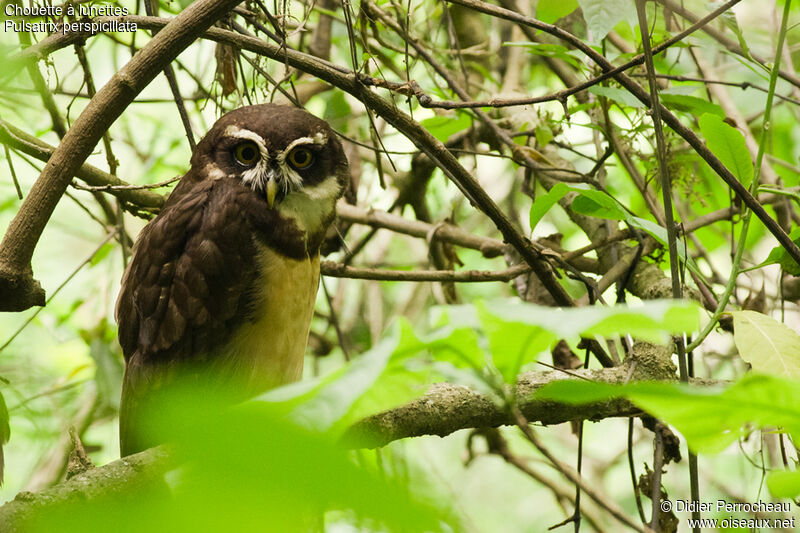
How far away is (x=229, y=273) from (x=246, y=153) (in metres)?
0.48

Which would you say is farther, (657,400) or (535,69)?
(535,69)

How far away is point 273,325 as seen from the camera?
2.82m

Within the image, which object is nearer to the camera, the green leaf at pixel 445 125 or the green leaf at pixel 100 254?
the green leaf at pixel 445 125

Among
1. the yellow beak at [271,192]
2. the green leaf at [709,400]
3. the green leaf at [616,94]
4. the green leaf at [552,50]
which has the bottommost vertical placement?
the green leaf at [709,400]

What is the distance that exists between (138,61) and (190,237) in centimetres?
97

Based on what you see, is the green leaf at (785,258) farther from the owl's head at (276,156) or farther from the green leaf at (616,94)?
the owl's head at (276,156)

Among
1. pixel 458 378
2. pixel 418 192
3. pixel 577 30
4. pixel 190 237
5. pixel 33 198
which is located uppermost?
pixel 577 30

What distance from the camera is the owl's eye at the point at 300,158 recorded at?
2916mm

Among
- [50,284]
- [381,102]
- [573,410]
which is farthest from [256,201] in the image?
[50,284]

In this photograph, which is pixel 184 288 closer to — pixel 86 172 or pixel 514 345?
pixel 86 172

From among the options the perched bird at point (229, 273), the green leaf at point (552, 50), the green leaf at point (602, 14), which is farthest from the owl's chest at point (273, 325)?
the green leaf at point (602, 14)

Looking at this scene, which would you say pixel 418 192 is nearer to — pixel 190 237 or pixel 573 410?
pixel 190 237

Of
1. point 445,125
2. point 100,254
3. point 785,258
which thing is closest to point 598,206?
point 785,258

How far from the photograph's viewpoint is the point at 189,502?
0.50 meters
